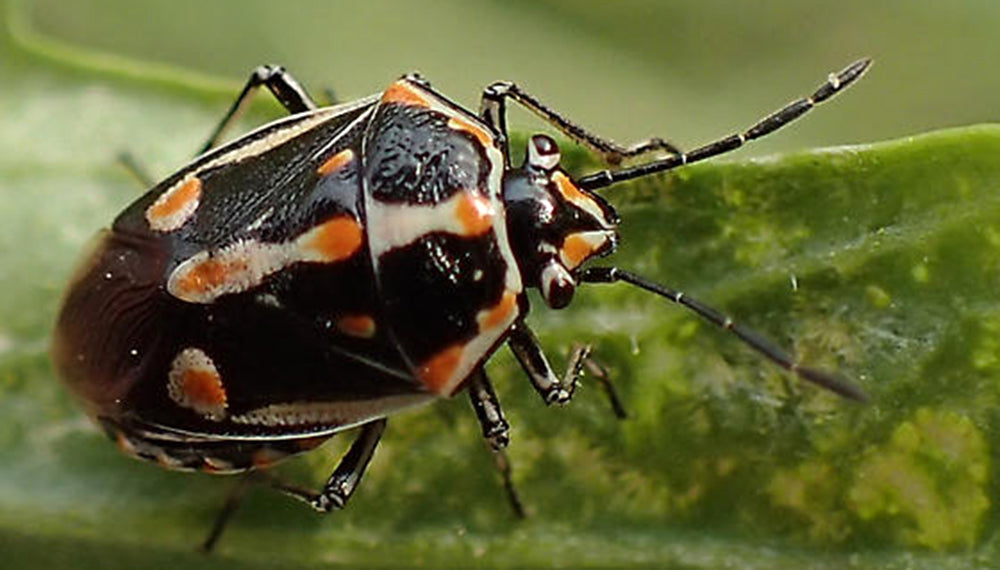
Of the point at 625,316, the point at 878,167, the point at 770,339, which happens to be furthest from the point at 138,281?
the point at 878,167

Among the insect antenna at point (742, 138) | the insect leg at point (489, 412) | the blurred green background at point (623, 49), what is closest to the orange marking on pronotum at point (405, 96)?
the insect antenna at point (742, 138)

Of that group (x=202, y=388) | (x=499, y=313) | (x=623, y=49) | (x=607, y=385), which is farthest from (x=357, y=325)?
(x=623, y=49)

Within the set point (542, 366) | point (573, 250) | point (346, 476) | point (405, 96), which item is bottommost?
point (346, 476)

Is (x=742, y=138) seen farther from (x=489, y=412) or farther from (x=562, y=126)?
(x=489, y=412)

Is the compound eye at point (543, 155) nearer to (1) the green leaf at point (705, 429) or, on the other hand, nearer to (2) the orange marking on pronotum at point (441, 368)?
(1) the green leaf at point (705, 429)

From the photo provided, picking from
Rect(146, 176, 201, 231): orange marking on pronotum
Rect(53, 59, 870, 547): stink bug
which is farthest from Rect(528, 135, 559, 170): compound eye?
Rect(146, 176, 201, 231): orange marking on pronotum

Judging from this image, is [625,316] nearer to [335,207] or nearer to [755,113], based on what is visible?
[335,207]

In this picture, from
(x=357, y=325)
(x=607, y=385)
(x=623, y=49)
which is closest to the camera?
(x=357, y=325)
